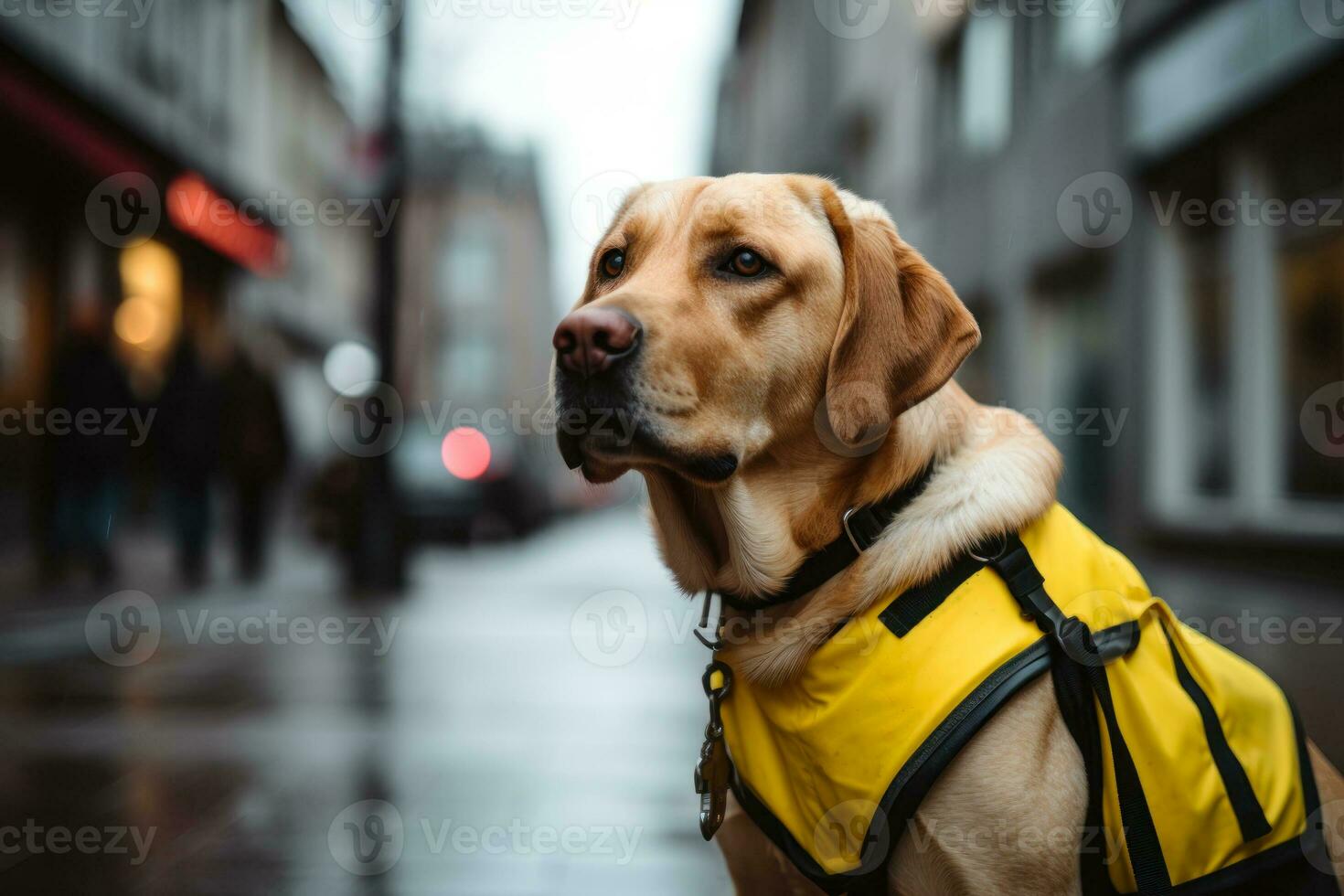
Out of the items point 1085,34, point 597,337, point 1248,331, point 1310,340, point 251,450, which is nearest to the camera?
point 597,337

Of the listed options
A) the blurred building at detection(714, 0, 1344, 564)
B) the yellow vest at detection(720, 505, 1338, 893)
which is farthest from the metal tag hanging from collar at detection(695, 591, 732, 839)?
the blurred building at detection(714, 0, 1344, 564)

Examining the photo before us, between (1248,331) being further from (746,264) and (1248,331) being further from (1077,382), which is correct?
(746,264)

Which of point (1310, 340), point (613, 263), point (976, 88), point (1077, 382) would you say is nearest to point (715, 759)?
point (613, 263)

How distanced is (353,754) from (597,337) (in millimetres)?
3022

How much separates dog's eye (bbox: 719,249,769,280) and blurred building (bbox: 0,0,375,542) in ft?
22.6

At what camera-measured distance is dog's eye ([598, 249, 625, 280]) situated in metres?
2.62

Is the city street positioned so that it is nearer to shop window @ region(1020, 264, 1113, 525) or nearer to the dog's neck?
the dog's neck

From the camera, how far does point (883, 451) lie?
212 cm

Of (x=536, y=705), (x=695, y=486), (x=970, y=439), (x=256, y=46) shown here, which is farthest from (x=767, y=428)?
(x=256, y=46)

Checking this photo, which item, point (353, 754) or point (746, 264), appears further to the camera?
point (353, 754)

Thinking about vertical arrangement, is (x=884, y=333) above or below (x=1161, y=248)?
below

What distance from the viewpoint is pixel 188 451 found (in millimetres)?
9961

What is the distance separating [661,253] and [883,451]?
732 millimetres

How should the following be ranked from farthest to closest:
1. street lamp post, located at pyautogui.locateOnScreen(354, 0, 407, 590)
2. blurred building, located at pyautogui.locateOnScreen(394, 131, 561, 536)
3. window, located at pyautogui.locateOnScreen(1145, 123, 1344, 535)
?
blurred building, located at pyautogui.locateOnScreen(394, 131, 561, 536) < street lamp post, located at pyautogui.locateOnScreen(354, 0, 407, 590) < window, located at pyautogui.locateOnScreen(1145, 123, 1344, 535)
